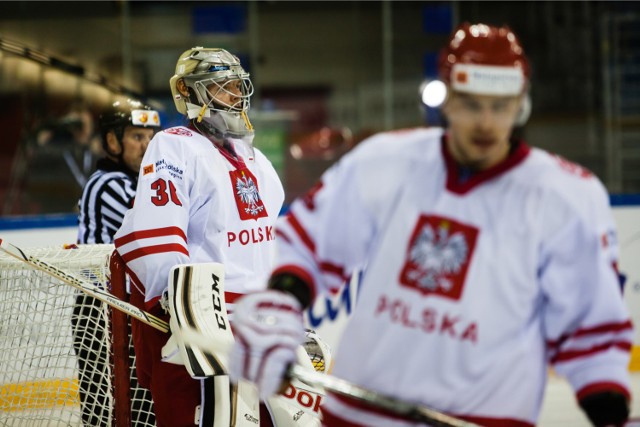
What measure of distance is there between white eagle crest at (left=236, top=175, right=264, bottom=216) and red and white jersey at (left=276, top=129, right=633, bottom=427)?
1.02 meters

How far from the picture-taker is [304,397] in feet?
8.66

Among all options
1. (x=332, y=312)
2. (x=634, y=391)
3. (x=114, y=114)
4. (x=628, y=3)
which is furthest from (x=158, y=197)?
(x=628, y=3)

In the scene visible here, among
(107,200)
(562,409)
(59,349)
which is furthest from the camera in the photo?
(562,409)

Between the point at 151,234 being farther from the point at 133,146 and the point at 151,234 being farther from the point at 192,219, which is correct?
the point at 133,146

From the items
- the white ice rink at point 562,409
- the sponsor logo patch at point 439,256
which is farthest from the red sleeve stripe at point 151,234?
the white ice rink at point 562,409

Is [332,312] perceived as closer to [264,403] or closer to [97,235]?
[97,235]

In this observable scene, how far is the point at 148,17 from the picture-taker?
21.0 feet

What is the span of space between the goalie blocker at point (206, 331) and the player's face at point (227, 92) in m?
0.46

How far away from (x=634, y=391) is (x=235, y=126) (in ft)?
→ 8.35

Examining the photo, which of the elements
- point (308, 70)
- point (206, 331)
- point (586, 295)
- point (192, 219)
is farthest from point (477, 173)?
point (308, 70)

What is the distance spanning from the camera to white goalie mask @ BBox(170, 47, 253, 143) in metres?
→ 2.68

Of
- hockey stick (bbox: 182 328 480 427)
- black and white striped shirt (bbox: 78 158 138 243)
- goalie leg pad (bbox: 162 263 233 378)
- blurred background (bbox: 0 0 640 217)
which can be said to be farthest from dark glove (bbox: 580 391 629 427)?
blurred background (bbox: 0 0 640 217)

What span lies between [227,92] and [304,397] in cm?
78

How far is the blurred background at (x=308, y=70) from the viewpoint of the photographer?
618 cm
